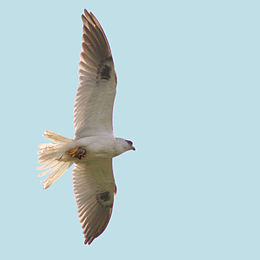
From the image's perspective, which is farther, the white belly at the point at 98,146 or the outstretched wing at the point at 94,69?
the white belly at the point at 98,146

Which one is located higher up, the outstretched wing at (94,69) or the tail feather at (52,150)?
the outstretched wing at (94,69)

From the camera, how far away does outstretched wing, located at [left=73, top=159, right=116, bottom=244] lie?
10570 millimetres

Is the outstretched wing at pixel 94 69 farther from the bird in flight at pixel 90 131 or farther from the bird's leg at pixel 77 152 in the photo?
the bird's leg at pixel 77 152

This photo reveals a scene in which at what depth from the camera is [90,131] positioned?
32.7ft

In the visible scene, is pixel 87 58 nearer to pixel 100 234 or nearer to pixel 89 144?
pixel 89 144

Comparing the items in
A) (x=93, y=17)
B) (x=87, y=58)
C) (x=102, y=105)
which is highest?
(x=93, y=17)

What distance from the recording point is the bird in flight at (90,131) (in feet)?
31.5

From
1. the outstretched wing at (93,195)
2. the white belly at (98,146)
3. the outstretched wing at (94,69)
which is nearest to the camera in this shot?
the outstretched wing at (94,69)

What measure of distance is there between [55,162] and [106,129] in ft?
3.73

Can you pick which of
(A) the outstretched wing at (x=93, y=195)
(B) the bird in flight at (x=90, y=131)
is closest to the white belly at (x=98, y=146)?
(B) the bird in flight at (x=90, y=131)

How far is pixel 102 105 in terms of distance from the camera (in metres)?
9.82

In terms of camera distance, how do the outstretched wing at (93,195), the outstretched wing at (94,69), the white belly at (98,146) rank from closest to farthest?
the outstretched wing at (94,69)
the white belly at (98,146)
the outstretched wing at (93,195)

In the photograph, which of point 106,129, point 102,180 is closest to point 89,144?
point 106,129

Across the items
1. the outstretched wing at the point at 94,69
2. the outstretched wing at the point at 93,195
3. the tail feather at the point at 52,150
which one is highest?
the outstretched wing at the point at 94,69
